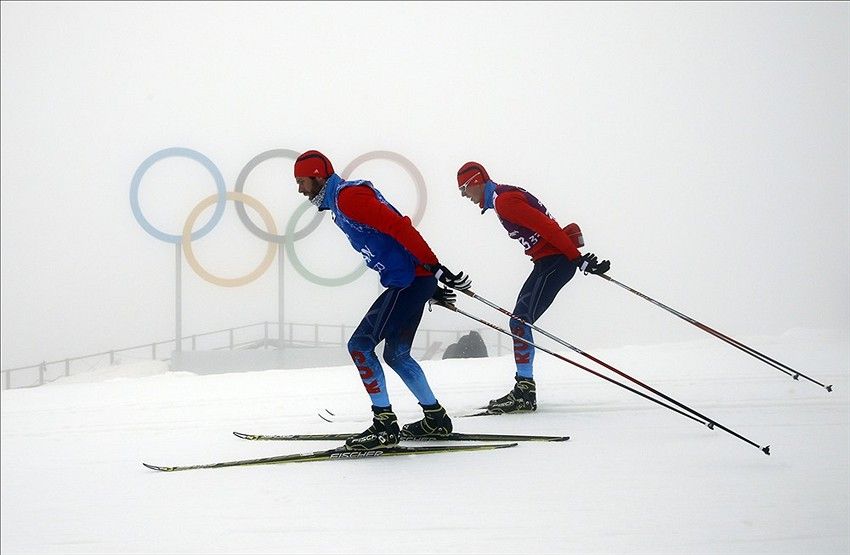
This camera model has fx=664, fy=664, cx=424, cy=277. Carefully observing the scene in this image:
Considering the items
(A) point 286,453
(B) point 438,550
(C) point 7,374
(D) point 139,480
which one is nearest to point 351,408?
(A) point 286,453

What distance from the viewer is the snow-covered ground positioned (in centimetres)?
218

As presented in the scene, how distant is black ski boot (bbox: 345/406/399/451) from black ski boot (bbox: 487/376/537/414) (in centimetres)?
94

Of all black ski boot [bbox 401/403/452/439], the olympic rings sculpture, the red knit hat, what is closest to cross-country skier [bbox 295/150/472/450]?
the red knit hat

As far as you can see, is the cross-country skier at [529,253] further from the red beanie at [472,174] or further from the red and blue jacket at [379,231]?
the red and blue jacket at [379,231]

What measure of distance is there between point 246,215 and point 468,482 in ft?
23.5

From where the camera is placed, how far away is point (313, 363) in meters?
9.96

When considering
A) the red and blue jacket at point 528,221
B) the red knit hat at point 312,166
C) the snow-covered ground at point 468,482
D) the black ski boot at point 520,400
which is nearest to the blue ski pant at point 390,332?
the snow-covered ground at point 468,482

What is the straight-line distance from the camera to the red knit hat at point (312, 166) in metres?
2.89

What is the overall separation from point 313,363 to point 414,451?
7.19 metres

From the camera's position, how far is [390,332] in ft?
9.65

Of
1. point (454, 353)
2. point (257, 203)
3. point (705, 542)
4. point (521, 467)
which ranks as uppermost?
point (257, 203)

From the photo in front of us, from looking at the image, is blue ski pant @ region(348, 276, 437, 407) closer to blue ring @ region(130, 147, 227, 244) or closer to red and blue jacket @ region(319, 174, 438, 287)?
red and blue jacket @ region(319, 174, 438, 287)

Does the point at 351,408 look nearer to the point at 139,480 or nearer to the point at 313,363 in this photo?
the point at 139,480

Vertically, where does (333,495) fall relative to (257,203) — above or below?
below
